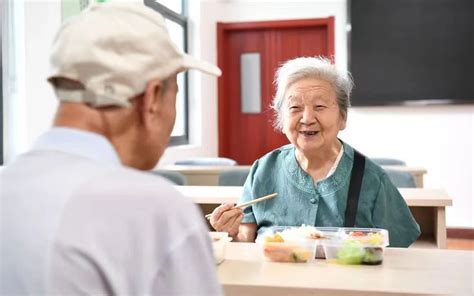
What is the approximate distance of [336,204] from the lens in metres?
1.88

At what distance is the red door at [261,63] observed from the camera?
19.3 ft

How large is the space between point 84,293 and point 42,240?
0.26ft

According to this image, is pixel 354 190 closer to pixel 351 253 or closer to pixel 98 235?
pixel 351 253

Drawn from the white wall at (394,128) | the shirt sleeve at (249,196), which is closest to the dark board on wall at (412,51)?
the white wall at (394,128)

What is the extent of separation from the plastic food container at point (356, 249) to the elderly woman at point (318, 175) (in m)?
0.37

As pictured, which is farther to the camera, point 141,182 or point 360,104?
point 360,104

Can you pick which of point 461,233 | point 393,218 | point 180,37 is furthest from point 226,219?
A: point 461,233

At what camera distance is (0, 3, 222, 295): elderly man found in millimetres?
685

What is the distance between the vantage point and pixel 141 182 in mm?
711

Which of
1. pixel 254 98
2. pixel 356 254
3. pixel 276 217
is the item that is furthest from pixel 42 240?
pixel 254 98

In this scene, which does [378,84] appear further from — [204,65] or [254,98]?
[204,65]

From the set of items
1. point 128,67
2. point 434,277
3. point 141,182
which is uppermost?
point 128,67

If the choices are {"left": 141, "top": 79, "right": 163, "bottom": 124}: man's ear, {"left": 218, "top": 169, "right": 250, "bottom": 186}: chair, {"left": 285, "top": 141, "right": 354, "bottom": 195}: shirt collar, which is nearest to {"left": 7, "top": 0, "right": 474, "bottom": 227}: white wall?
{"left": 218, "top": 169, "right": 250, "bottom": 186}: chair

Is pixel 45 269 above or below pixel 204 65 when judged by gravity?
below
